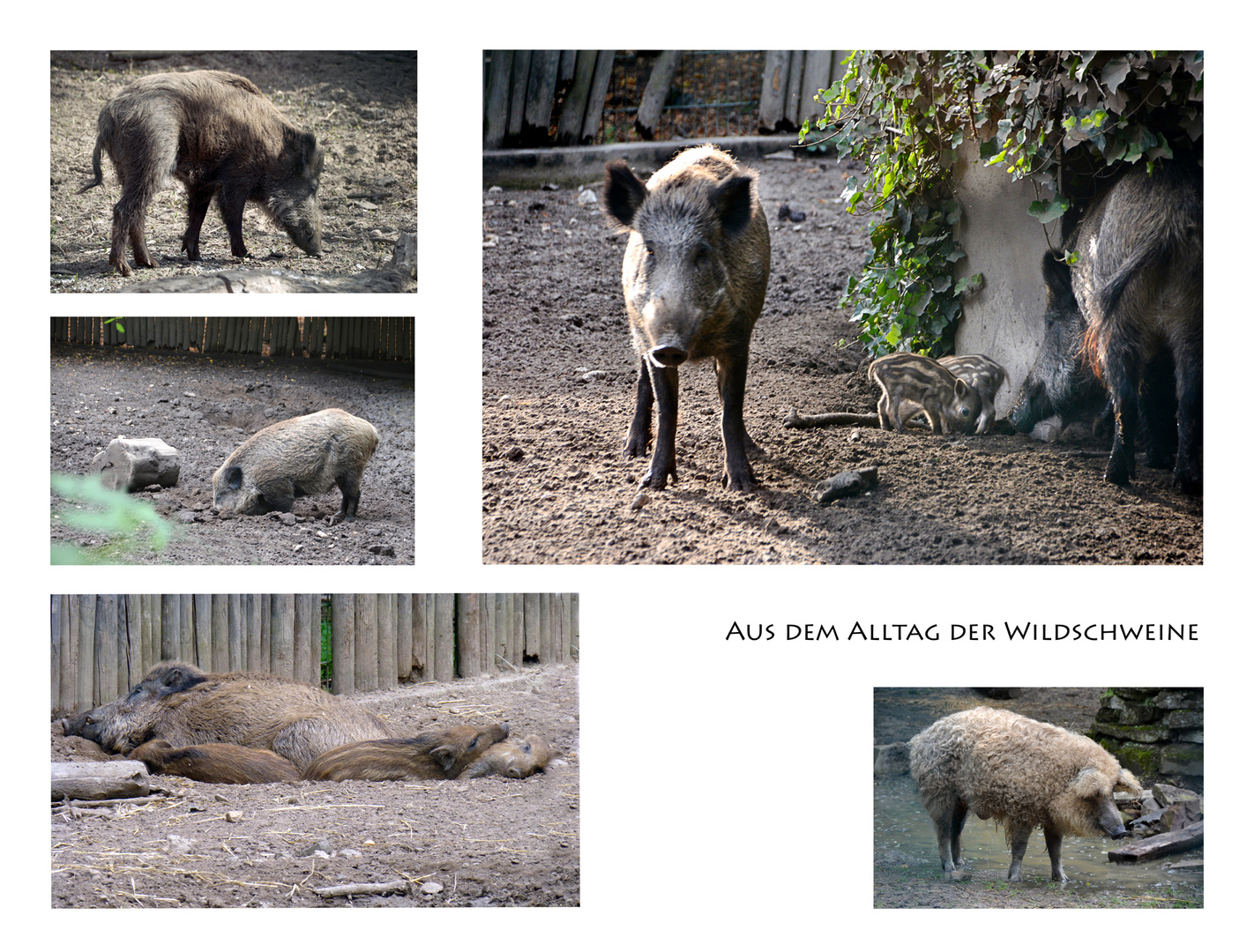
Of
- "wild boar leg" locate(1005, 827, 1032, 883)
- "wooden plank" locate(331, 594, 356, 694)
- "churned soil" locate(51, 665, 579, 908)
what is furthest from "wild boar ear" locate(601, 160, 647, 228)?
"wild boar leg" locate(1005, 827, 1032, 883)

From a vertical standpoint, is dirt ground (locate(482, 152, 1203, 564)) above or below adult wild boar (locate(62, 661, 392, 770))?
above

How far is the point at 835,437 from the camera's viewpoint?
4.75 m

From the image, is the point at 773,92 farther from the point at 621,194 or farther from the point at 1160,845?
the point at 1160,845

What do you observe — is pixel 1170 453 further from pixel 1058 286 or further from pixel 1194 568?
pixel 1058 286

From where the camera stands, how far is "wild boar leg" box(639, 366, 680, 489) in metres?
4.36

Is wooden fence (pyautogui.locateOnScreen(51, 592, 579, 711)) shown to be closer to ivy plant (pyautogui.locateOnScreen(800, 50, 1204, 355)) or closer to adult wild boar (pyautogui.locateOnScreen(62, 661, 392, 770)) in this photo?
adult wild boar (pyautogui.locateOnScreen(62, 661, 392, 770))

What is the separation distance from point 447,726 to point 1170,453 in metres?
3.59

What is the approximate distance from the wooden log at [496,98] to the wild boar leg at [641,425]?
53.4 inches

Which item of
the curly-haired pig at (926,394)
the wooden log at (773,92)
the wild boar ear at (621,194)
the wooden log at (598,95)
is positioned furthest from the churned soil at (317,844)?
the wooden log at (773,92)

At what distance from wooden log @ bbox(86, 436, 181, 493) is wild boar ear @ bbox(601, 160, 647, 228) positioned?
7.18 feet

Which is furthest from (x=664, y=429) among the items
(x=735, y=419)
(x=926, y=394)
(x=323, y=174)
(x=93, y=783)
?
(x=93, y=783)

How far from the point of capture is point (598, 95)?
4918mm

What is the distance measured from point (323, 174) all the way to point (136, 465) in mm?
1493

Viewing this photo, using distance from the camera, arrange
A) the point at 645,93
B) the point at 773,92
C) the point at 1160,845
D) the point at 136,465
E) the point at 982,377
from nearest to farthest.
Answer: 1. the point at 1160,845
2. the point at 136,465
3. the point at 982,377
4. the point at 645,93
5. the point at 773,92
